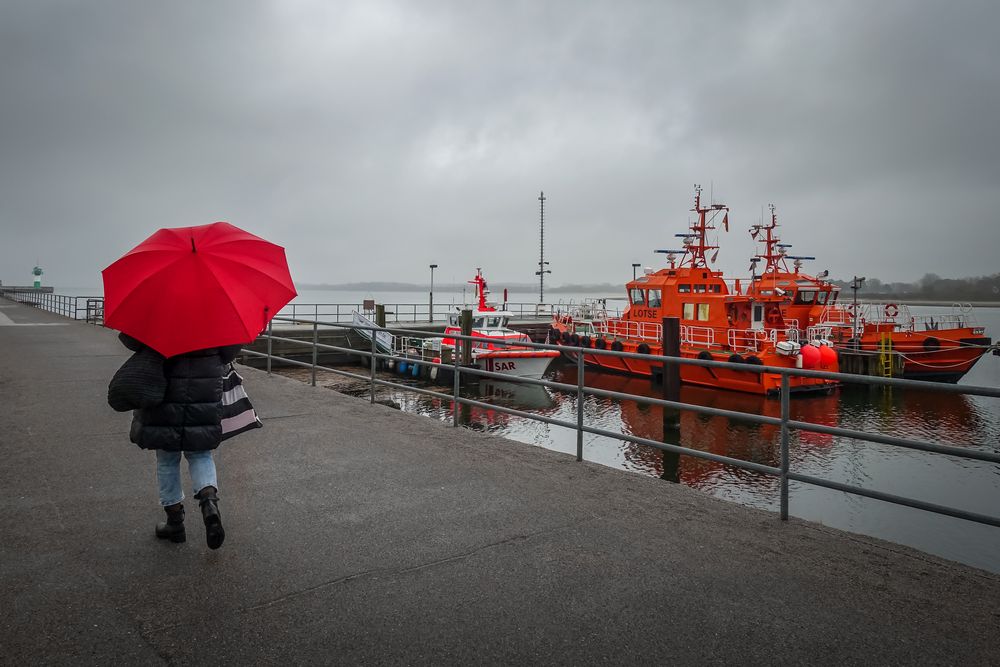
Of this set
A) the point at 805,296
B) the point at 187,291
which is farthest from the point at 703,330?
the point at 187,291

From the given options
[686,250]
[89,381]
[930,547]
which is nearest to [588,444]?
[930,547]

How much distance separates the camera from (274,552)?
3.80 m

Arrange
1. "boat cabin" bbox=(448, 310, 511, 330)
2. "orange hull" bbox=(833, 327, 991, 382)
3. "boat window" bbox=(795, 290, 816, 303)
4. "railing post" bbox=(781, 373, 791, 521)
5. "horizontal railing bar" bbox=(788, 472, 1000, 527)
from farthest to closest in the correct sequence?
"boat window" bbox=(795, 290, 816, 303) < "orange hull" bbox=(833, 327, 991, 382) < "boat cabin" bbox=(448, 310, 511, 330) < "railing post" bbox=(781, 373, 791, 521) < "horizontal railing bar" bbox=(788, 472, 1000, 527)

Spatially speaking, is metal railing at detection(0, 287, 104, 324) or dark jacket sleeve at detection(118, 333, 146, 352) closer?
dark jacket sleeve at detection(118, 333, 146, 352)

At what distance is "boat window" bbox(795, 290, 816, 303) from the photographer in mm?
30422

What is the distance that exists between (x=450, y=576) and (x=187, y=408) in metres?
1.67

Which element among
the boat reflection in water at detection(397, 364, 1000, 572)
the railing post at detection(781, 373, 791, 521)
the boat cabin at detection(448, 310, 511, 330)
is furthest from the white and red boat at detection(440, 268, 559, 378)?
the railing post at detection(781, 373, 791, 521)

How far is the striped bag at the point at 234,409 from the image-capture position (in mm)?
3865

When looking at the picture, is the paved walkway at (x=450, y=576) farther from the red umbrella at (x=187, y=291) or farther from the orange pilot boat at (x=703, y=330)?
the orange pilot boat at (x=703, y=330)

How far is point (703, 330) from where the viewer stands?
26516 mm

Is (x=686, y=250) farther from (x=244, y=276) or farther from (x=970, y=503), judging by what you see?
(x=244, y=276)

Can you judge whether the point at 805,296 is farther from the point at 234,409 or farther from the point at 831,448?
the point at 234,409

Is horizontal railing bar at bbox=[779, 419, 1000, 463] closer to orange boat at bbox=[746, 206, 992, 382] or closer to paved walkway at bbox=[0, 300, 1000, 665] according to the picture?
paved walkway at bbox=[0, 300, 1000, 665]

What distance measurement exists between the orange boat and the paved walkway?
75.1ft
